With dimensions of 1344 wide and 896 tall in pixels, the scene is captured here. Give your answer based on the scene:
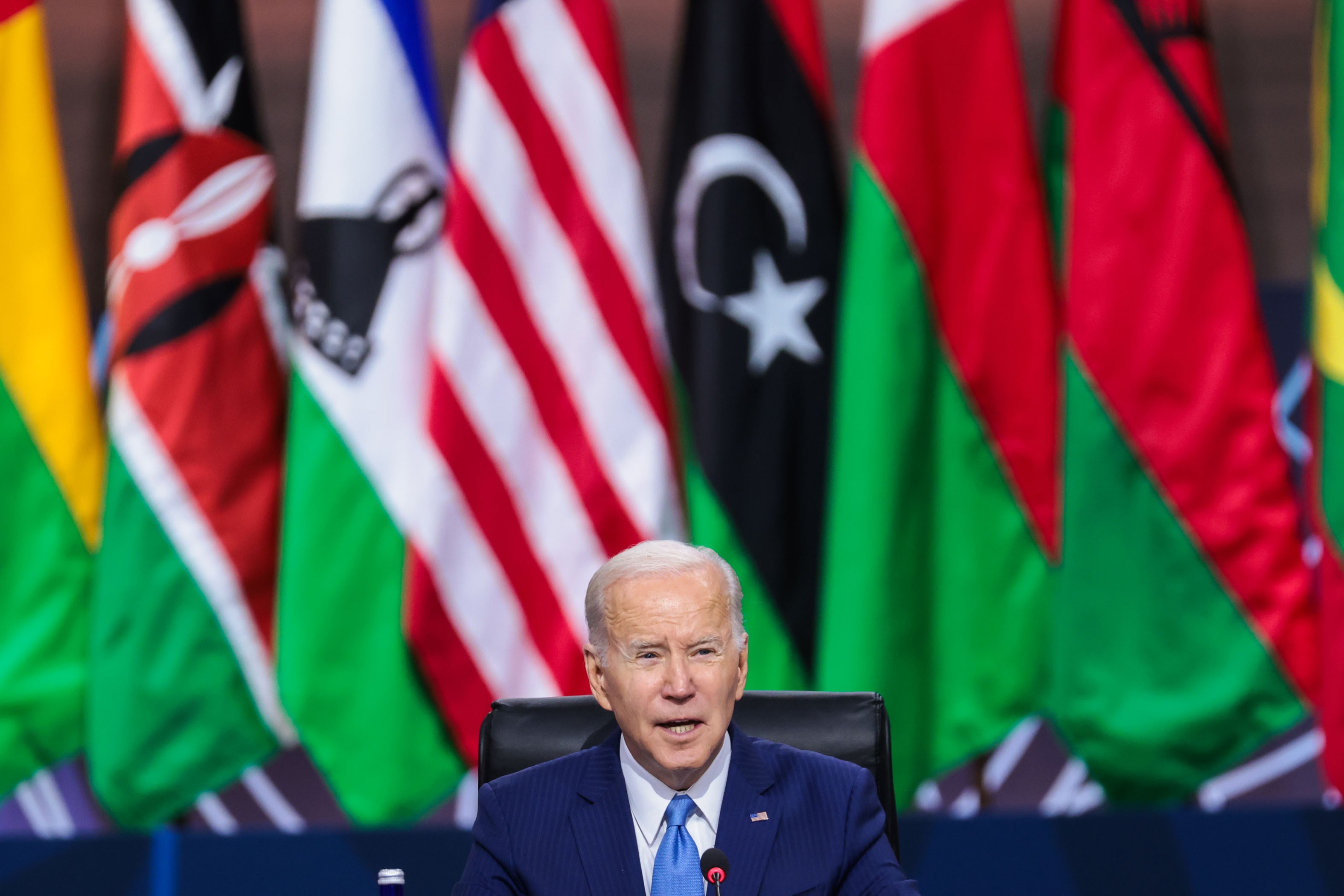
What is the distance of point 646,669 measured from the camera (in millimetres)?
1569

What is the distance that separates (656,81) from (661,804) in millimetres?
2130

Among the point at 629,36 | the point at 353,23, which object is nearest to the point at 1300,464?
the point at 629,36

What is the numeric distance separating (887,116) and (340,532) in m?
1.41

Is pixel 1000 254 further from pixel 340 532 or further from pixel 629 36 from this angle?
pixel 340 532

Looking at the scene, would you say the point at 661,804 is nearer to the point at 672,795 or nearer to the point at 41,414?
the point at 672,795

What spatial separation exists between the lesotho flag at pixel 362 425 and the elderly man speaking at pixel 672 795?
1190 millimetres

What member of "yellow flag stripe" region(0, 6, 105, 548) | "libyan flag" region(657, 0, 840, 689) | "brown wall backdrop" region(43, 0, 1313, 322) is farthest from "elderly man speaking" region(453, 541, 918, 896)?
"brown wall backdrop" region(43, 0, 1313, 322)

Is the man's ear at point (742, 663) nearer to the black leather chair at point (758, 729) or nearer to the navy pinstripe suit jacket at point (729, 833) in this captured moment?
the navy pinstripe suit jacket at point (729, 833)

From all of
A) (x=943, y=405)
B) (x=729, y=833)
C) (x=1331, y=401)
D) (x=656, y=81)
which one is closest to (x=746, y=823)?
(x=729, y=833)

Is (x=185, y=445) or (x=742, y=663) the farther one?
(x=185, y=445)

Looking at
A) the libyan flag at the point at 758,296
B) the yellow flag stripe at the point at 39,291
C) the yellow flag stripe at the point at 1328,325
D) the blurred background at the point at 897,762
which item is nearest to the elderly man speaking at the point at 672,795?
the blurred background at the point at 897,762

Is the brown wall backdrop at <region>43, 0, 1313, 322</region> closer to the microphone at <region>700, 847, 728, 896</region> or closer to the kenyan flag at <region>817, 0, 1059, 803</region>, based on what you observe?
the kenyan flag at <region>817, 0, 1059, 803</region>

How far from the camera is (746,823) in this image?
5.26ft

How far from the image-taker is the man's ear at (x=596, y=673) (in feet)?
5.31
